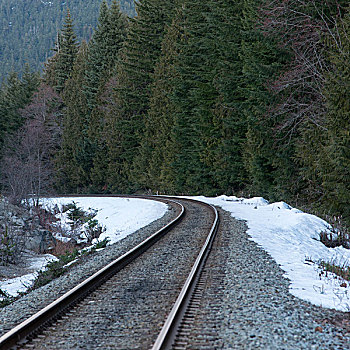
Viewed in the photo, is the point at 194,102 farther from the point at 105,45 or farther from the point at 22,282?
the point at 22,282

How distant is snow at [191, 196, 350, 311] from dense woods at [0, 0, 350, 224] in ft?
6.53

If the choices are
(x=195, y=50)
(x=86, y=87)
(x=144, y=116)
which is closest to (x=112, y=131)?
(x=144, y=116)

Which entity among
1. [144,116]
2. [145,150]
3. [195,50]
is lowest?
[145,150]

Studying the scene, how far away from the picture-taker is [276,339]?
17.7ft

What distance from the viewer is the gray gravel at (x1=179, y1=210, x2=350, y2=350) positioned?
533 centimetres

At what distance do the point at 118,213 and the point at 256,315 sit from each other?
69.1 feet

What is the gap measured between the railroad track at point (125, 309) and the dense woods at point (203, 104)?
30.9ft

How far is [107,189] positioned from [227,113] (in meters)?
25.9

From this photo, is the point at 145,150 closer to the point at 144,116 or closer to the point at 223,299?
the point at 144,116

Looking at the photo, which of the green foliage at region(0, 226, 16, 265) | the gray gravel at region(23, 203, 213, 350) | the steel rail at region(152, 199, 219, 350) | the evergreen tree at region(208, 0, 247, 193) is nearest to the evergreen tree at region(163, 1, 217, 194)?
the evergreen tree at region(208, 0, 247, 193)

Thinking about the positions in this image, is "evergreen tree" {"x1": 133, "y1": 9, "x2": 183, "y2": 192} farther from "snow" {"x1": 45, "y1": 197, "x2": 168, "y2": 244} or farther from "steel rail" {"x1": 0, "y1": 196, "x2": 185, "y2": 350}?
"steel rail" {"x1": 0, "y1": 196, "x2": 185, "y2": 350}

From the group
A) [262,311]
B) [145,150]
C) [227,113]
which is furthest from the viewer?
[145,150]

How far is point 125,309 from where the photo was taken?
265 inches

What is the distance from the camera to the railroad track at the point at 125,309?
5.43 metres
